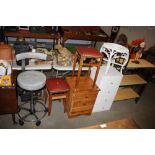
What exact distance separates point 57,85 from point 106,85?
93cm

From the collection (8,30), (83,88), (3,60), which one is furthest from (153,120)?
(8,30)

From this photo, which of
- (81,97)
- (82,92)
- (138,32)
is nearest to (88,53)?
(82,92)

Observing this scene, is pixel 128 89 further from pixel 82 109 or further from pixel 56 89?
pixel 56 89

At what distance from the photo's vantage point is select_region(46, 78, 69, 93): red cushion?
9.63 feet

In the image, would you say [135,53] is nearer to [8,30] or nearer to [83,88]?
[83,88]

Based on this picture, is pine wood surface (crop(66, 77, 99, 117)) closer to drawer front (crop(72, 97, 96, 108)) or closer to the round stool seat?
drawer front (crop(72, 97, 96, 108))

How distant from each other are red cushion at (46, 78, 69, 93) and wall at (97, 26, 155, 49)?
9.05 feet

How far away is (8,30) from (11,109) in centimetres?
192

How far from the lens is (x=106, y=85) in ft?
10.2

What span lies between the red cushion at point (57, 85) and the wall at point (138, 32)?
2.76 metres

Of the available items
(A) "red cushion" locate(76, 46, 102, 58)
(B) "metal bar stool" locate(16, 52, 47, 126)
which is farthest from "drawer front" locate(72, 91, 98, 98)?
(A) "red cushion" locate(76, 46, 102, 58)

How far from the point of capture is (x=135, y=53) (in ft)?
11.8

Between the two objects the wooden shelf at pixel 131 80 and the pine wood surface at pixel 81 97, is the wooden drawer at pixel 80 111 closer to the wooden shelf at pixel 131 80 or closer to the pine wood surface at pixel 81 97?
Answer: the pine wood surface at pixel 81 97

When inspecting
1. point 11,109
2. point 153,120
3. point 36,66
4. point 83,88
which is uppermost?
point 36,66
